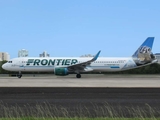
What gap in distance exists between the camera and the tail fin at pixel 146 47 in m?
46.4

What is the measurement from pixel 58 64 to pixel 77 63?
304 centimetres

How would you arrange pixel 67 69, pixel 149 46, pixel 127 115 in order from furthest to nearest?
pixel 149 46 < pixel 67 69 < pixel 127 115

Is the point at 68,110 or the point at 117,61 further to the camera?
the point at 117,61

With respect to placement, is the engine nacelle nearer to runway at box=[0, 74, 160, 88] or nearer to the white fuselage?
the white fuselage

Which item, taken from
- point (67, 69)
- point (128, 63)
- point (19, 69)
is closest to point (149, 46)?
point (128, 63)

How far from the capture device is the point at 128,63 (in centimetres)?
4556

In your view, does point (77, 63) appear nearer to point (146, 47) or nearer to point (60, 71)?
point (60, 71)

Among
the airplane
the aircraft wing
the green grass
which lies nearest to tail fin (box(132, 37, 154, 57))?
the airplane

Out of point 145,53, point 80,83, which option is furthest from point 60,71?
Result: point 145,53

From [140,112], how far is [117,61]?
116 feet

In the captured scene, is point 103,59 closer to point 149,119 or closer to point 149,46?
point 149,46

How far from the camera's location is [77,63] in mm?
44750

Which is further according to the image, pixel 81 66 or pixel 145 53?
pixel 145 53

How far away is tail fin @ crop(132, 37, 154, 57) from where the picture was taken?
4644cm
